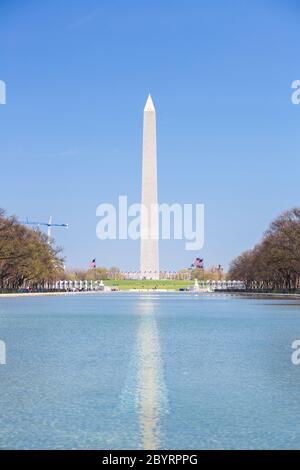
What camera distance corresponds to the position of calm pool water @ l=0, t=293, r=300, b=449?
9.95 metres

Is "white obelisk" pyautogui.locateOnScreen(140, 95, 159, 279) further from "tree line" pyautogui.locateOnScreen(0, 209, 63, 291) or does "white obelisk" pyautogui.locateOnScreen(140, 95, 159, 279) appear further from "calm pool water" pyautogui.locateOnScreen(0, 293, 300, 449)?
"calm pool water" pyautogui.locateOnScreen(0, 293, 300, 449)

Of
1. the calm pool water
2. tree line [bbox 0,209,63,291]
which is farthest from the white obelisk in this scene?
the calm pool water

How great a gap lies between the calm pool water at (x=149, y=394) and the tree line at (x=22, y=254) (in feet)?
232

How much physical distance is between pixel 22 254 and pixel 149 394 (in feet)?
287

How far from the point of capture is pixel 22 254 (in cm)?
9931

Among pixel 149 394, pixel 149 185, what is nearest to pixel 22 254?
pixel 149 185

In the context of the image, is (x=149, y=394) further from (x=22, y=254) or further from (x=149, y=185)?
(x=149, y=185)

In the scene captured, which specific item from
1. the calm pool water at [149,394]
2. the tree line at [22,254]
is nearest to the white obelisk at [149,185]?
the tree line at [22,254]

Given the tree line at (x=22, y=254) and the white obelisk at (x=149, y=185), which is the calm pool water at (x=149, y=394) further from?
the white obelisk at (x=149, y=185)

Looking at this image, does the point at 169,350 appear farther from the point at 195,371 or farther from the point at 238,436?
the point at 238,436

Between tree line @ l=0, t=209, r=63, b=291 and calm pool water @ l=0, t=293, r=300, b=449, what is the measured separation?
70754mm
